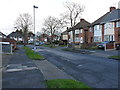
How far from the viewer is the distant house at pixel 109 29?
1086 inches

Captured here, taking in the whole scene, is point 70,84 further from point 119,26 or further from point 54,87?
point 119,26

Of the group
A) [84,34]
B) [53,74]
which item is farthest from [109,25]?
[53,74]

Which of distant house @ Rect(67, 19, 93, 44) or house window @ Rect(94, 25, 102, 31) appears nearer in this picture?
house window @ Rect(94, 25, 102, 31)

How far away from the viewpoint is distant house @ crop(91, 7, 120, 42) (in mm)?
27578

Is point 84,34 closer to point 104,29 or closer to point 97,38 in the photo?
point 97,38

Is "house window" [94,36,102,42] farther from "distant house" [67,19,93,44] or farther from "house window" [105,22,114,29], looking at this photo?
"house window" [105,22,114,29]

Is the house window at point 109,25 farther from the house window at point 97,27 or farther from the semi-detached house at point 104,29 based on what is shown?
the house window at point 97,27

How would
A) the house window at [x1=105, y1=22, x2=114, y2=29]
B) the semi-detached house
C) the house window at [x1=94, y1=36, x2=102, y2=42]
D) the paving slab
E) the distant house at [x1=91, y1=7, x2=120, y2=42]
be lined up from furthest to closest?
the house window at [x1=94, y1=36, x2=102, y2=42] → the house window at [x1=105, y1=22, x2=114, y2=29] → the semi-detached house → the distant house at [x1=91, y1=7, x2=120, y2=42] → the paving slab

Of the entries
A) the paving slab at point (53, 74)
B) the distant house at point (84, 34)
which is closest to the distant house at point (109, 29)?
the distant house at point (84, 34)

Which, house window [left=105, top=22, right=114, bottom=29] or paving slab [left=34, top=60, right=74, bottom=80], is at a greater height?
house window [left=105, top=22, right=114, bottom=29]

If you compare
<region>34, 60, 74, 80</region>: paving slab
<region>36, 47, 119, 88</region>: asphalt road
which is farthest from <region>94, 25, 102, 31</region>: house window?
<region>34, 60, 74, 80</region>: paving slab

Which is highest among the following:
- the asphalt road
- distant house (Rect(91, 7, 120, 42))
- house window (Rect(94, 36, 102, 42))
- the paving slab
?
distant house (Rect(91, 7, 120, 42))

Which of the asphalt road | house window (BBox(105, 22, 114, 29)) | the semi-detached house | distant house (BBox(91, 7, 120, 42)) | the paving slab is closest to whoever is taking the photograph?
the asphalt road

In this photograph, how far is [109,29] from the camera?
29609 millimetres
